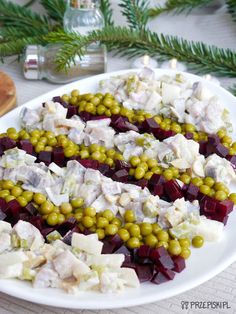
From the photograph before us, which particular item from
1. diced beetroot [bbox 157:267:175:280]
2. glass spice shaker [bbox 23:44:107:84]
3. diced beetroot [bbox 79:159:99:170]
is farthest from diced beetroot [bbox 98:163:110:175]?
glass spice shaker [bbox 23:44:107:84]

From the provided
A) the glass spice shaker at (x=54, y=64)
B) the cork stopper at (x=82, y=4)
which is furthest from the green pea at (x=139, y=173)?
the cork stopper at (x=82, y=4)

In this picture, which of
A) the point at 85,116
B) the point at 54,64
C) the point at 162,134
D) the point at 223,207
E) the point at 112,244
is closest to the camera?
the point at 112,244

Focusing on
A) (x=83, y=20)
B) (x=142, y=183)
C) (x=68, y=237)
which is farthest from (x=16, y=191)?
(x=83, y=20)

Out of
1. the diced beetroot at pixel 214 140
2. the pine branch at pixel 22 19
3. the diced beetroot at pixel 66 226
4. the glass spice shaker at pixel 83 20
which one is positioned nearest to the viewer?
the diced beetroot at pixel 66 226

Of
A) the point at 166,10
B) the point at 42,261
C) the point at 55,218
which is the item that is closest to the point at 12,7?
the point at 166,10

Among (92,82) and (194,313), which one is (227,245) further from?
(92,82)

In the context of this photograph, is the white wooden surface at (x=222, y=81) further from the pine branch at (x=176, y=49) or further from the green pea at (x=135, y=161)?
the green pea at (x=135, y=161)

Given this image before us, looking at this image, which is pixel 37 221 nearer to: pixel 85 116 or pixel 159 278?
pixel 159 278
